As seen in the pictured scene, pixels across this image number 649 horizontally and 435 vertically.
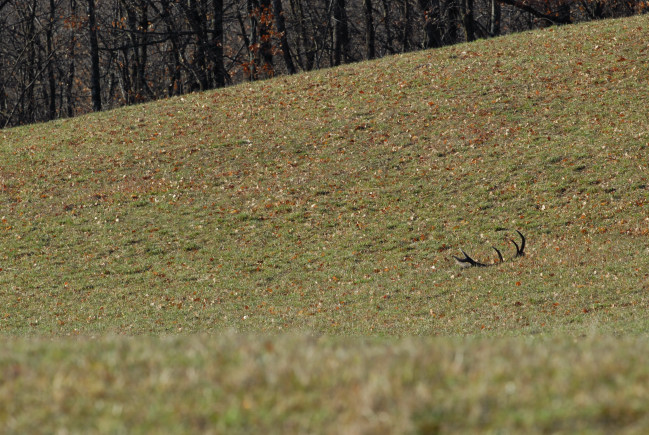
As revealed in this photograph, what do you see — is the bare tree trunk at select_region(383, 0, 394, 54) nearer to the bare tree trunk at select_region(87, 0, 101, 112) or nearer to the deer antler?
the bare tree trunk at select_region(87, 0, 101, 112)

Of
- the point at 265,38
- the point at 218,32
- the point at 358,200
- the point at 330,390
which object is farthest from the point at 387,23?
the point at 330,390

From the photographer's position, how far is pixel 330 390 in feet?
13.8

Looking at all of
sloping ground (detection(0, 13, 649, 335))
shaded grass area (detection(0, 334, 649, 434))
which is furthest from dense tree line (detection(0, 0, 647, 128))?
shaded grass area (detection(0, 334, 649, 434))

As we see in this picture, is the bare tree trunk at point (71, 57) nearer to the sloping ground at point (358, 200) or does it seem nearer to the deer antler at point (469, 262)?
the sloping ground at point (358, 200)

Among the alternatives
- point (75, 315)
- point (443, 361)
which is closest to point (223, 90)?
point (75, 315)

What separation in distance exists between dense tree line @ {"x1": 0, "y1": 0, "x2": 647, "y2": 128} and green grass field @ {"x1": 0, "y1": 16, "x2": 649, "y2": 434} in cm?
595

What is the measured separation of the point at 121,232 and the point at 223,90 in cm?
1384

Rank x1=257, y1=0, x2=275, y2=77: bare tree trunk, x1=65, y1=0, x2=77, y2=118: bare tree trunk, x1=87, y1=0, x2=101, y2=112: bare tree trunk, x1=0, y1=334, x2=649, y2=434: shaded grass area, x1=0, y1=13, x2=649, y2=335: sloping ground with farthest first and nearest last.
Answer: x1=65, y1=0, x2=77, y2=118: bare tree trunk, x1=257, y1=0, x2=275, y2=77: bare tree trunk, x1=87, y1=0, x2=101, y2=112: bare tree trunk, x1=0, y1=13, x2=649, y2=335: sloping ground, x1=0, y1=334, x2=649, y2=434: shaded grass area

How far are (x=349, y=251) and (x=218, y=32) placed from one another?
23.6 metres

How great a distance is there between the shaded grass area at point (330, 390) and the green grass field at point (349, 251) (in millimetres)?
17

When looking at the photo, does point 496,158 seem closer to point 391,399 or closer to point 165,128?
point 165,128

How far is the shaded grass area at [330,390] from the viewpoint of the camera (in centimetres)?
385

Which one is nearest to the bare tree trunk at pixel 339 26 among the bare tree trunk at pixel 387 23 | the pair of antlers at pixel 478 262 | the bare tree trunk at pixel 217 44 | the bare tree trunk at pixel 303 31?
the bare tree trunk at pixel 303 31

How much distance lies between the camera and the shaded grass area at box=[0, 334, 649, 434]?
Answer: 385cm
